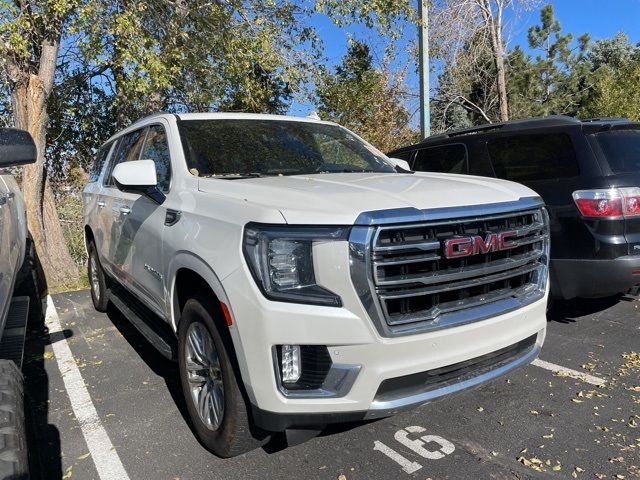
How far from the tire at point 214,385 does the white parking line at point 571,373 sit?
255 centimetres

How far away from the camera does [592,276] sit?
445 centimetres

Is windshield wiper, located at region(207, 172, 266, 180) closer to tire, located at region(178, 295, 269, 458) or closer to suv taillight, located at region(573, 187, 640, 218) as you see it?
tire, located at region(178, 295, 269, 458)

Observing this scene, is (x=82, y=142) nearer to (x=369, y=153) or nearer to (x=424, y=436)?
(x=369, y=153)

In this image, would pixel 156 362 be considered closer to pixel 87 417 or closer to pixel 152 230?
pixel 87 417

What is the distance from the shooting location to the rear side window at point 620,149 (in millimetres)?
4555

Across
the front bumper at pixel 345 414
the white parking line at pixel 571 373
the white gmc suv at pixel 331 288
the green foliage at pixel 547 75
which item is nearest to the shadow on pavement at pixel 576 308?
the white parking line at pixel 571 373

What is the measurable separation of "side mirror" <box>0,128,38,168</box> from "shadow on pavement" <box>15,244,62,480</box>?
1.10 metres

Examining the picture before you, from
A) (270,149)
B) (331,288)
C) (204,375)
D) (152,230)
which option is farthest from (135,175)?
(331,288)

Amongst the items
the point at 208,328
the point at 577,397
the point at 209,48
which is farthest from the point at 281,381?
the point at 209,48

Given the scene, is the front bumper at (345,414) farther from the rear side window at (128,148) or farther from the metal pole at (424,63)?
the metal pole at (424,63)

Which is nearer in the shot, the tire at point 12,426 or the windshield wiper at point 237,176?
the tire at point 12,426

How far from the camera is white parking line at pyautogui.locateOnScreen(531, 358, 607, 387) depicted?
3.85 meters

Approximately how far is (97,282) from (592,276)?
5.25 m

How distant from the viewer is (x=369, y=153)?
4.32 m
